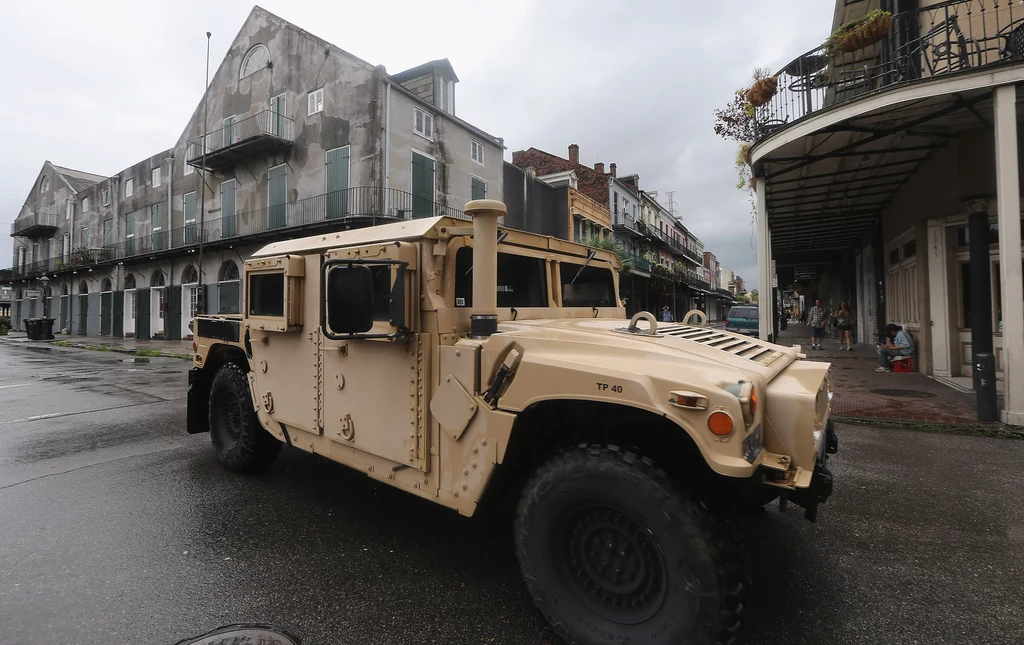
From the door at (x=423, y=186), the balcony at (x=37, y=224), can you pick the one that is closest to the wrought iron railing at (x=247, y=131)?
the door at (x=423, y=186)

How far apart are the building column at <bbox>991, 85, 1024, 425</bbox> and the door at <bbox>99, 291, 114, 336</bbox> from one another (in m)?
35.7

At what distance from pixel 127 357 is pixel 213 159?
886 centimetres

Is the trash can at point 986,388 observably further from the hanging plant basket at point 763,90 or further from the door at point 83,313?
the door at point 83,313

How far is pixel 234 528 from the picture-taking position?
11.3 feet

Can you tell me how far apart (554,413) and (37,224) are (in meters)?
47.6

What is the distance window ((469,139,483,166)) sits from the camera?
68.7 ft

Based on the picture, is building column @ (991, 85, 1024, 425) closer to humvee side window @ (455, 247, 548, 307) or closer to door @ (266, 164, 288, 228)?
humvee side window @ (455, 247, 548, 307)

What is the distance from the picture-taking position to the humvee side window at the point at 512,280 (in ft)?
9.67

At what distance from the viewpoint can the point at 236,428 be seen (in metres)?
4.54

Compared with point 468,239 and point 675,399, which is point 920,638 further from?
point 468,239

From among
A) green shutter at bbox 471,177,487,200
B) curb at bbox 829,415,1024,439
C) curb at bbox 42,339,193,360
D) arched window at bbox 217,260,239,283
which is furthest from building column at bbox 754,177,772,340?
arched window at bbox 217,260,239,283

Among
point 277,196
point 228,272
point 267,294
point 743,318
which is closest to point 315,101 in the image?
point 277,196

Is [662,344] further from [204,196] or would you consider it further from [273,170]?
[204,196]

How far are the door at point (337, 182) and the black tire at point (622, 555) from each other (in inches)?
656
